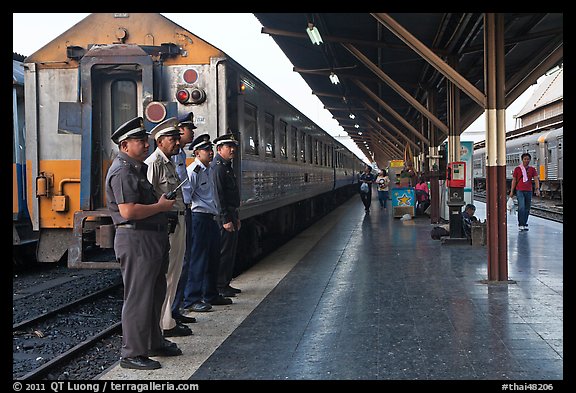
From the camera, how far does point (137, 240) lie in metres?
4.43

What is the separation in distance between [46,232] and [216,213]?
8.07 ft

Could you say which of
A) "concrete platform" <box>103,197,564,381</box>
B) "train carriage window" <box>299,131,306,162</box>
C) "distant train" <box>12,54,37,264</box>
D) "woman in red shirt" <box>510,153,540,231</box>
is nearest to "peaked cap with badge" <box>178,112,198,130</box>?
"concrete platform" <box>103,197,564,381</box>

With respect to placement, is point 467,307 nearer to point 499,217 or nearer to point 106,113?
point 499,217

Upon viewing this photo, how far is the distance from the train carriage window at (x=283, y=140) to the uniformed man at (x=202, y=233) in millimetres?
4977

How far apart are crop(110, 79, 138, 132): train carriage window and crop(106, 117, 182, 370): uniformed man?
302 cm

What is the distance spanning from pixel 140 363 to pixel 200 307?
6.19 feet

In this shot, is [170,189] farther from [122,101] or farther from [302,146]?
[302,146]

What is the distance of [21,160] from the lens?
10.4 meters

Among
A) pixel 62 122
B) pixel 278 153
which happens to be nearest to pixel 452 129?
pixel 278 153

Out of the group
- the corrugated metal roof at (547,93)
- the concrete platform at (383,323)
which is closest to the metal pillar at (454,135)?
the concrete platform at (383,323)

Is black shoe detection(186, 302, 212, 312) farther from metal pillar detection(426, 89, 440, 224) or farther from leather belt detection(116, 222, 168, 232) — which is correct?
metal pillar detection(426, 89, 440, 224)

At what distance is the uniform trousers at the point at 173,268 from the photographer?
5.17 metres

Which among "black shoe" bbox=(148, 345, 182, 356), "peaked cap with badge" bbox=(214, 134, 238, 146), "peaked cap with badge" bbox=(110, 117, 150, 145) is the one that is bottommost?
"black shoe" bbox=(148, 345, 182, 356)

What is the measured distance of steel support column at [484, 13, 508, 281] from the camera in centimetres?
743
